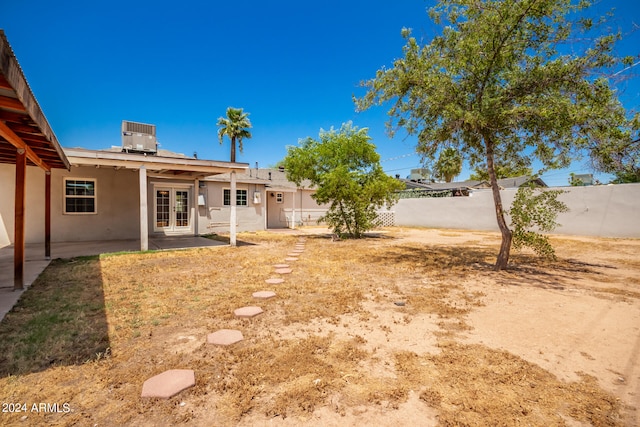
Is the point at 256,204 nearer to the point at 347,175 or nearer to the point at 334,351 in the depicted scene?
the point at 347,175

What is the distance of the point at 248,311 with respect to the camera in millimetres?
3508

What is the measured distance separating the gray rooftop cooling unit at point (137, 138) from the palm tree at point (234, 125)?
13618 mm

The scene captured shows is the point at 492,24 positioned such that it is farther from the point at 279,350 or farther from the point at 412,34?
the point at 279,350

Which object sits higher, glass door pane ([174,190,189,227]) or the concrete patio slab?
glass door pane ([174,190,189,227])

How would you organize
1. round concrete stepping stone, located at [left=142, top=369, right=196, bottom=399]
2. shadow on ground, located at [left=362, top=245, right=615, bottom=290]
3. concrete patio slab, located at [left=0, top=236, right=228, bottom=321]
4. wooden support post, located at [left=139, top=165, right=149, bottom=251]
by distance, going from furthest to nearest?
wooden support post, located at [left=139, top=165, right=149, bottom=251]
shadow on ground, located at [left=362, top=245, right=615, bottom=290]
concrete patio slab, located at [left=0, top=236, right=228, bottom=321]
round concrete stepping stone, located at [left=142, top=369, right=196, bottom=399]

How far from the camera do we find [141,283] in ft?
15.7

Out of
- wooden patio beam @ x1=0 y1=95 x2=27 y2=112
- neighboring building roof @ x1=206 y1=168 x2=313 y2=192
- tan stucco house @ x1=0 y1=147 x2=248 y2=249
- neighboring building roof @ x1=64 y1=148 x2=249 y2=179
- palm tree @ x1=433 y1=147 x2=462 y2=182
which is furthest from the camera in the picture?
neighboring building roof @ x1=206 y1=168 x2=313 y2=192

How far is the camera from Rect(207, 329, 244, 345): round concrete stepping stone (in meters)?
2.69

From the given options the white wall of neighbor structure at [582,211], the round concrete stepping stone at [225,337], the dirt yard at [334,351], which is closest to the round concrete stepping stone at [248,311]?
the dirt yard at [334,351]

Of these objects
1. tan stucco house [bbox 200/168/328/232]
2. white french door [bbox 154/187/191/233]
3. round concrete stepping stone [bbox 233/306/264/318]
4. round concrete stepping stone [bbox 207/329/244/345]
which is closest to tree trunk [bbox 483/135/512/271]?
round concrete stepping stone [bbox 233/306/264/318]

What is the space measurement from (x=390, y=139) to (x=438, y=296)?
4464mm

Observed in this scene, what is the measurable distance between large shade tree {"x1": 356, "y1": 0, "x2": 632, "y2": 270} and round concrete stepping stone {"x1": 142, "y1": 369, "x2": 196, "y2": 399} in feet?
18.5

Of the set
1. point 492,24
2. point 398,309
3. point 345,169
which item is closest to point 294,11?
point 345,169

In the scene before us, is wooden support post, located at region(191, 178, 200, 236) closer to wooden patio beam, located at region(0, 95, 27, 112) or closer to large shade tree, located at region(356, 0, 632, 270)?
large shade tree, located at region(356, 0, 632, 270)
